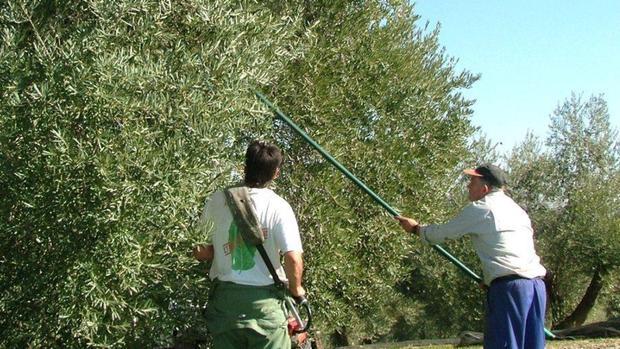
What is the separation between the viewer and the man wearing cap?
6660mm

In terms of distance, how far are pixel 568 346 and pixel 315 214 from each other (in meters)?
8.73

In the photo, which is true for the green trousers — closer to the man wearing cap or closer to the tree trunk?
the man wearing cap

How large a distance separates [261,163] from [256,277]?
746 mm

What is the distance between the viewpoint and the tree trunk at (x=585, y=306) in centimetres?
2839

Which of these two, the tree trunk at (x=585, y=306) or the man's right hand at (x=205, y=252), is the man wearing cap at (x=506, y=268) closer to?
the man's right hand at (x=205, y=252)

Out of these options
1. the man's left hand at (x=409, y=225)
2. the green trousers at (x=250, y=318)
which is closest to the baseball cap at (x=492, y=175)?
the man's left hand at (x=409, y=225)

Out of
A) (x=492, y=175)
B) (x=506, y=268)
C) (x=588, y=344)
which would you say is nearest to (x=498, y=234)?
(x=506, y=268)

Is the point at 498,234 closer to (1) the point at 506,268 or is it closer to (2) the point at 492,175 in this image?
(1) the point at 506,268

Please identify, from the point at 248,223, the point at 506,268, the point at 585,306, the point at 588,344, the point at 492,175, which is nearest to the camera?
the point at 248,223

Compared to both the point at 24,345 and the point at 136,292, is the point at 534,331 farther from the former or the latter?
the point at 24,345

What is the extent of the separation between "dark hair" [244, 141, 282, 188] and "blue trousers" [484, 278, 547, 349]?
2365 millimetres

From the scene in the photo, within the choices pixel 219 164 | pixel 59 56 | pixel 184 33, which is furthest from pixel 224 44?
pixel 59 56

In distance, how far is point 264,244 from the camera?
17.3 feet

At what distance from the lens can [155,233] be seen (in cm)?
677
